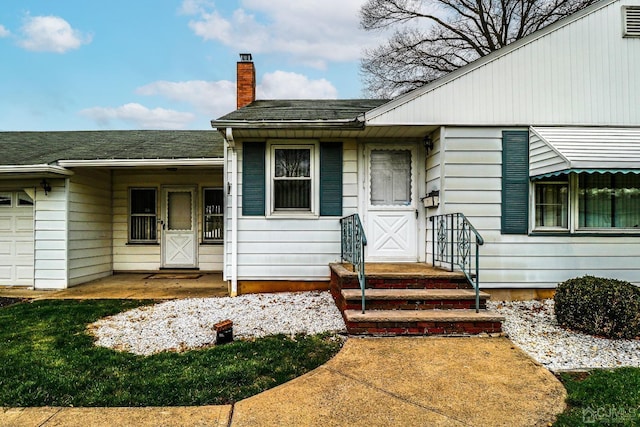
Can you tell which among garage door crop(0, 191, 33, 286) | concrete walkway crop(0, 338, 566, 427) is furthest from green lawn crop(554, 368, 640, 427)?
garage door crop(0, 191, 33, 286)

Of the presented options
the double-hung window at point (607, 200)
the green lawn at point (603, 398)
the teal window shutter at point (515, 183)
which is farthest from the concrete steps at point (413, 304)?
the double-hung window at point (607, 200)

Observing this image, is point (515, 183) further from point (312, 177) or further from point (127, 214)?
point (127, 214)

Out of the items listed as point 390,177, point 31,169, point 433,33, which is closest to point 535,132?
point 390,177

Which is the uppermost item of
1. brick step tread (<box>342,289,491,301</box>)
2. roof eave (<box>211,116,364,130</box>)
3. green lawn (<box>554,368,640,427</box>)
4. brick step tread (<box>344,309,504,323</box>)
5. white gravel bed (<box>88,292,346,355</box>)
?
roof eave (<box>211,116,364,130</box>)

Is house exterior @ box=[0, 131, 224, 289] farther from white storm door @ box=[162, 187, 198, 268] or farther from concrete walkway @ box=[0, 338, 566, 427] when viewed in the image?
concrete walkway @ box=[0, 338, 566, 427]

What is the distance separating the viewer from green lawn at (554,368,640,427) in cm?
242

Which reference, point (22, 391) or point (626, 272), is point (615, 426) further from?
point (626, 272)

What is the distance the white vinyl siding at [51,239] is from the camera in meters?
7.53

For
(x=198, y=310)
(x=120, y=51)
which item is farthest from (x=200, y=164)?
(x=120, y=51)

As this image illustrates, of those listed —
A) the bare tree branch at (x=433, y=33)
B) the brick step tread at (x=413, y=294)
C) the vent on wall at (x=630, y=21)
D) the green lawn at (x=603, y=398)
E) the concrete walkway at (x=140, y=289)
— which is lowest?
the concrete walkway at (x=140, y=289)

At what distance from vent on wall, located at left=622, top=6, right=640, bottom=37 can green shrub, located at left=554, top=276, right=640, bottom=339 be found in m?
4.33

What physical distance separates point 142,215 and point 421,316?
7894 mm

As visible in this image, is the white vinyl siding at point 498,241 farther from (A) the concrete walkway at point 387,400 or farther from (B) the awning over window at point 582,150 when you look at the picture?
(A) the concrete walkway at point 387,400

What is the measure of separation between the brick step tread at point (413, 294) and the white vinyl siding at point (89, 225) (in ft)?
20.9
